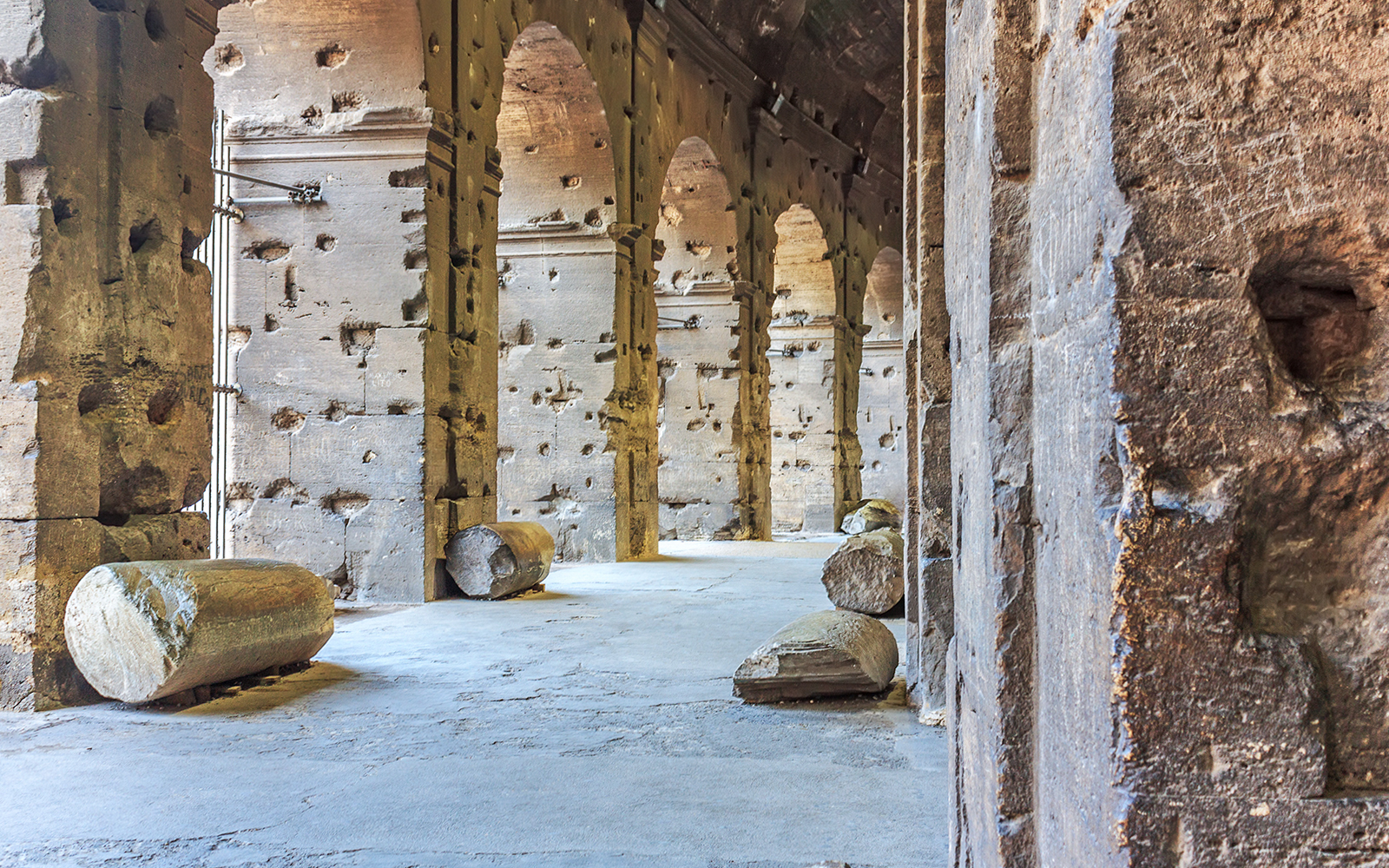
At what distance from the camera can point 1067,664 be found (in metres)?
1.44

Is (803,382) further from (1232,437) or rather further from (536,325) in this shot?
(1232,437)

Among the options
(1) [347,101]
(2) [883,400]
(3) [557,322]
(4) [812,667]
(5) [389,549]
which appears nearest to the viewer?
(4) [812,667]

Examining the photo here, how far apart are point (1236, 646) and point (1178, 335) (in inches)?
14.0

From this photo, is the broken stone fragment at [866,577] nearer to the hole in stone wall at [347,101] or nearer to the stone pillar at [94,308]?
the stone pillar at [94,308]

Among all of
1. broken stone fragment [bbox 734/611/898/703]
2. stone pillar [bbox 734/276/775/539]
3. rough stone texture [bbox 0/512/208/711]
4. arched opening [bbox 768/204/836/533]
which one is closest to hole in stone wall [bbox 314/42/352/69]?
rough stone texture [bbox 0/512/208/711]

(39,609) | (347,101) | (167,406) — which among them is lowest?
(39,609)

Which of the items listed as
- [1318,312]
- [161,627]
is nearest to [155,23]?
[161,627]

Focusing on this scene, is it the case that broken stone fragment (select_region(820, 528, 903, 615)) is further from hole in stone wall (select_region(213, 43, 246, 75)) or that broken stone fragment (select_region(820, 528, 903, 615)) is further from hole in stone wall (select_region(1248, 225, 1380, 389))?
hole in stone wall (select_region(213, 43, 246, 75))

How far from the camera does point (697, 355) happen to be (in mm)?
13172

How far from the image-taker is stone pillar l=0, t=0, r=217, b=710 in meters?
4.11

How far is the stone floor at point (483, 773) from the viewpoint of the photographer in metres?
2.60

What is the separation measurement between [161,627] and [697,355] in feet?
31.5

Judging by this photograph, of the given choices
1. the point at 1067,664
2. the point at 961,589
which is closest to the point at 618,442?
the point at 961,589

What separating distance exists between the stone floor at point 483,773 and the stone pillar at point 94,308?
0.57 metres
